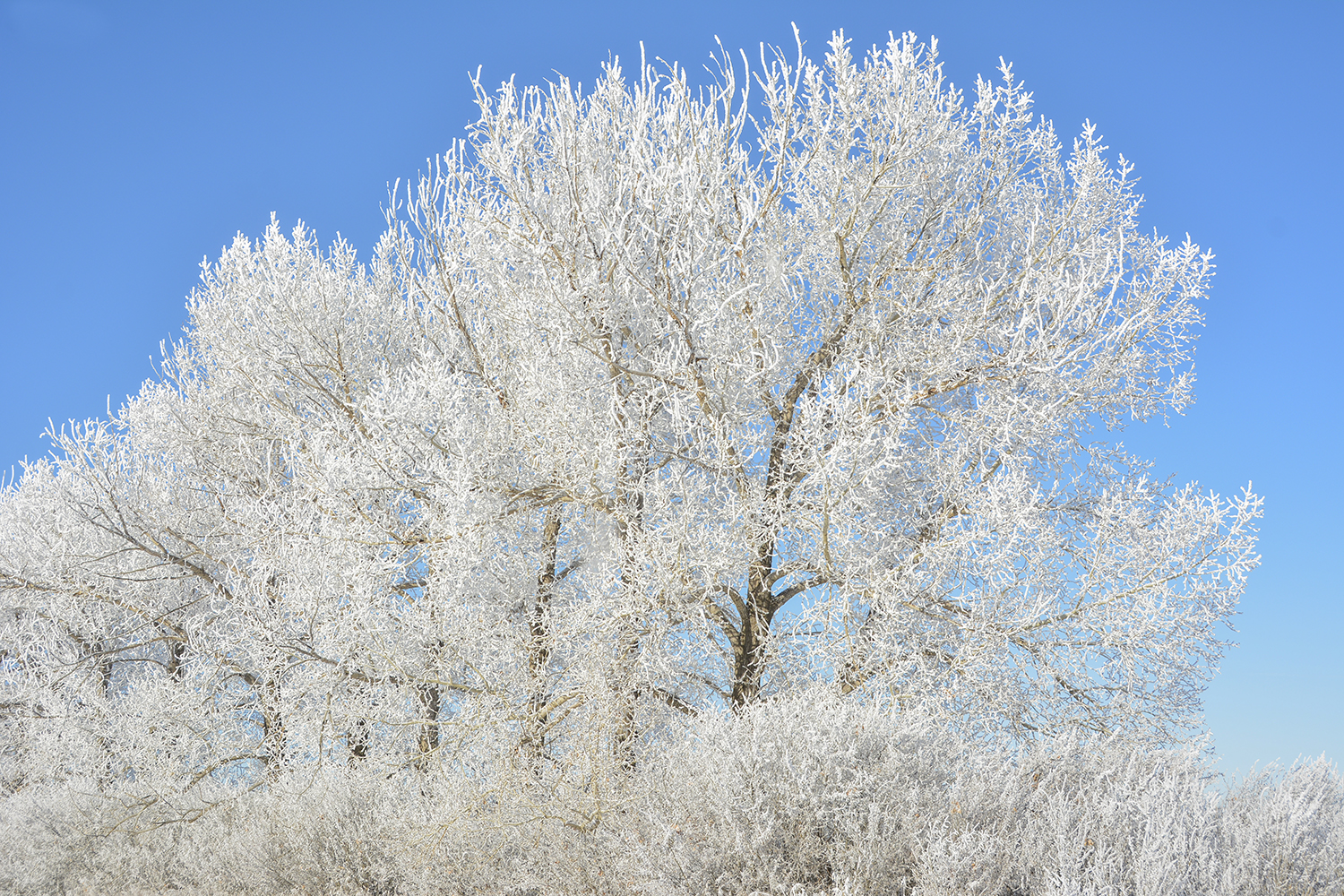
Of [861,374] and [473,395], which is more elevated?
[473,395]

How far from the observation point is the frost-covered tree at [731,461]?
6516mm

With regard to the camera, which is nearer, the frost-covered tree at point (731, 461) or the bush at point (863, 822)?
the bush at point (863, 822)

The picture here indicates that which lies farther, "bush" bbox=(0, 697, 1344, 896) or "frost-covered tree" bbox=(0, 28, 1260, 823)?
"frost-covered tree" bbox=(0, 28, 1260, 823)

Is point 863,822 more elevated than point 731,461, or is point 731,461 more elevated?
point 731,461

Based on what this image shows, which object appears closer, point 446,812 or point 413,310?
point 446,812

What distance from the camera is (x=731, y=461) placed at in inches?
256

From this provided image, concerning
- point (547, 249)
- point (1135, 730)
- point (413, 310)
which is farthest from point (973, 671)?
point (413, 310)

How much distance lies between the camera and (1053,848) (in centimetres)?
434

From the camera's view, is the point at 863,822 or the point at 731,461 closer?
the point at 863,822

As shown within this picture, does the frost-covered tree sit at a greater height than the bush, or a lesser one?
greater

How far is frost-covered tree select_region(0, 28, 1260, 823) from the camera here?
6516 millimetres

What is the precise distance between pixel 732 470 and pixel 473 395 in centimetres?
274

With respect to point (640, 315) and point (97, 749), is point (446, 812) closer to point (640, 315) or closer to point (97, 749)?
point (640, 315)

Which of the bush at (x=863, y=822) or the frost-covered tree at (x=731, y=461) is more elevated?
the frost-covered tree at (x=731, y=461)
